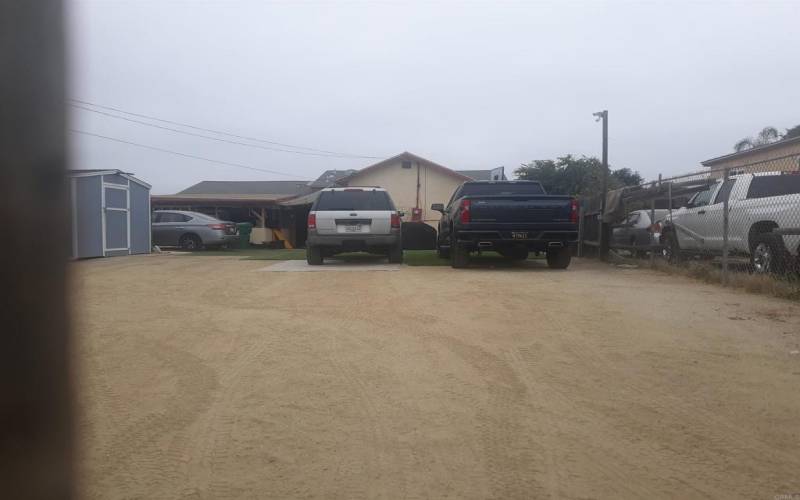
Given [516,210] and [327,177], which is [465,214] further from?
[327,177]

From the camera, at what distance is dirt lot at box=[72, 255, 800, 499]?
2973 millimetres

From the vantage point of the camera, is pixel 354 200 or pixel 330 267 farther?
pixel 354 200

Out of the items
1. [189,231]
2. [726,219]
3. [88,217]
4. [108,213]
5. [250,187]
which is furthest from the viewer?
[250,187]

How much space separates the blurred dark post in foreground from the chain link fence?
814cm

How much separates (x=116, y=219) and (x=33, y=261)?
9.98 meters

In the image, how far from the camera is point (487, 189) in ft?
45.2

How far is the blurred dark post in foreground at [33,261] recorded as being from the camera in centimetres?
325

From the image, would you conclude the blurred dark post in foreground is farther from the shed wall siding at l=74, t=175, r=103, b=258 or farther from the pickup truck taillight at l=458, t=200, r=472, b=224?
the pickup truck taillight at l=458, t=200, r=472, b=224

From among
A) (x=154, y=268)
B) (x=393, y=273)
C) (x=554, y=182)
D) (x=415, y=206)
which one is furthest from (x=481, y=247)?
(x=554, y=182)

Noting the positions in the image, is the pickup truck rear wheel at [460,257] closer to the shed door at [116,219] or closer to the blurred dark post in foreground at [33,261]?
the blurred dark post in foreground at [33,261]

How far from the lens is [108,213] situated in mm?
15828

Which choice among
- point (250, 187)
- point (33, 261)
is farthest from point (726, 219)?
point (250, 187)

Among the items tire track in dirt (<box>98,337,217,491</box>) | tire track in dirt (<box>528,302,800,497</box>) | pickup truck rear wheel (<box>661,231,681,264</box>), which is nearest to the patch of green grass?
pickup truck rear wheel (<box>661,231,681,264</box>)

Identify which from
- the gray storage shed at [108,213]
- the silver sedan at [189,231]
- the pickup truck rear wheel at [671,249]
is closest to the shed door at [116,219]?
the gray storage shed at [108,213]
